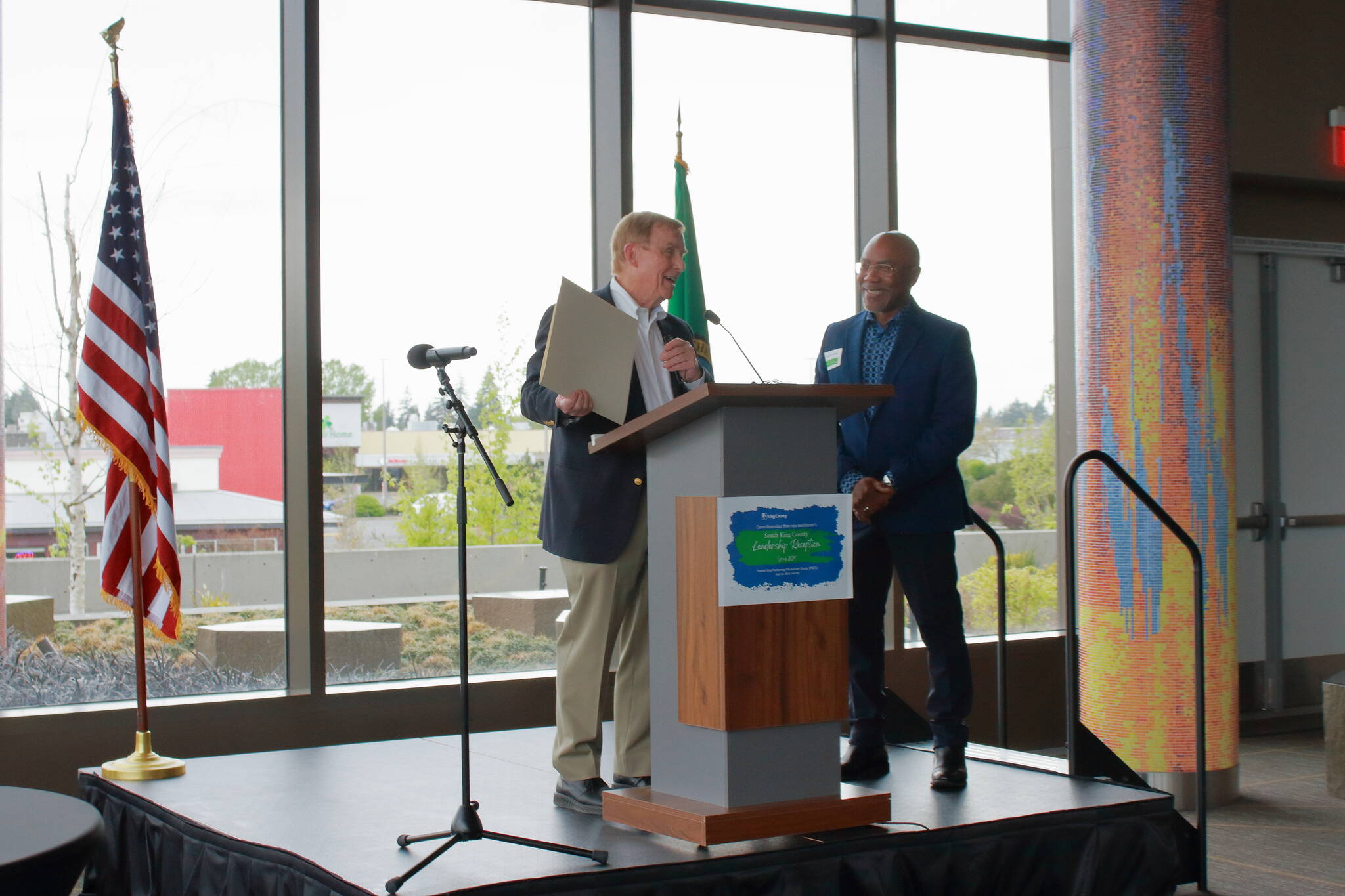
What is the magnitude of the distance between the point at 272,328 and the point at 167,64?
102 centimetres

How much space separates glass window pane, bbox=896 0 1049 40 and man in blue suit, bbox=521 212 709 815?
3.16 meters

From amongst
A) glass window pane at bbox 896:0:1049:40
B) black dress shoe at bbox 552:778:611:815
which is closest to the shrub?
black dress shoe at bbox 552:778:611:815

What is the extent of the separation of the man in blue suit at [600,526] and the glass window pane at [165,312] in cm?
190

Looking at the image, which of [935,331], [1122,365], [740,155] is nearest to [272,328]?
[740,155]

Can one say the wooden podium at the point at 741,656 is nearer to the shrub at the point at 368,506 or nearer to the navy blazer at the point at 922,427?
the navy blazer at the point at 922,427

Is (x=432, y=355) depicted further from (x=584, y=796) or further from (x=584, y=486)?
(x=584, y=796)

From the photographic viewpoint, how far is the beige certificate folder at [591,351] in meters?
2.81

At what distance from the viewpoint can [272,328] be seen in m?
4.71

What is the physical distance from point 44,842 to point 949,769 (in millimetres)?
2251

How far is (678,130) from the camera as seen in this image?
5.33m

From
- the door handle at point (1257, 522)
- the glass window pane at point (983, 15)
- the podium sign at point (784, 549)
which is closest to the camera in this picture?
the podium sign at point (784, 549)

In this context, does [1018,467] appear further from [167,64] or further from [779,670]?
[167,64]

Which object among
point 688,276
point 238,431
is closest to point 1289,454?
point 688,276

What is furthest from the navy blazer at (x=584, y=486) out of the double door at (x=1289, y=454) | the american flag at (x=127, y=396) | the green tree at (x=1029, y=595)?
the double door at (x=1289, y=454)
